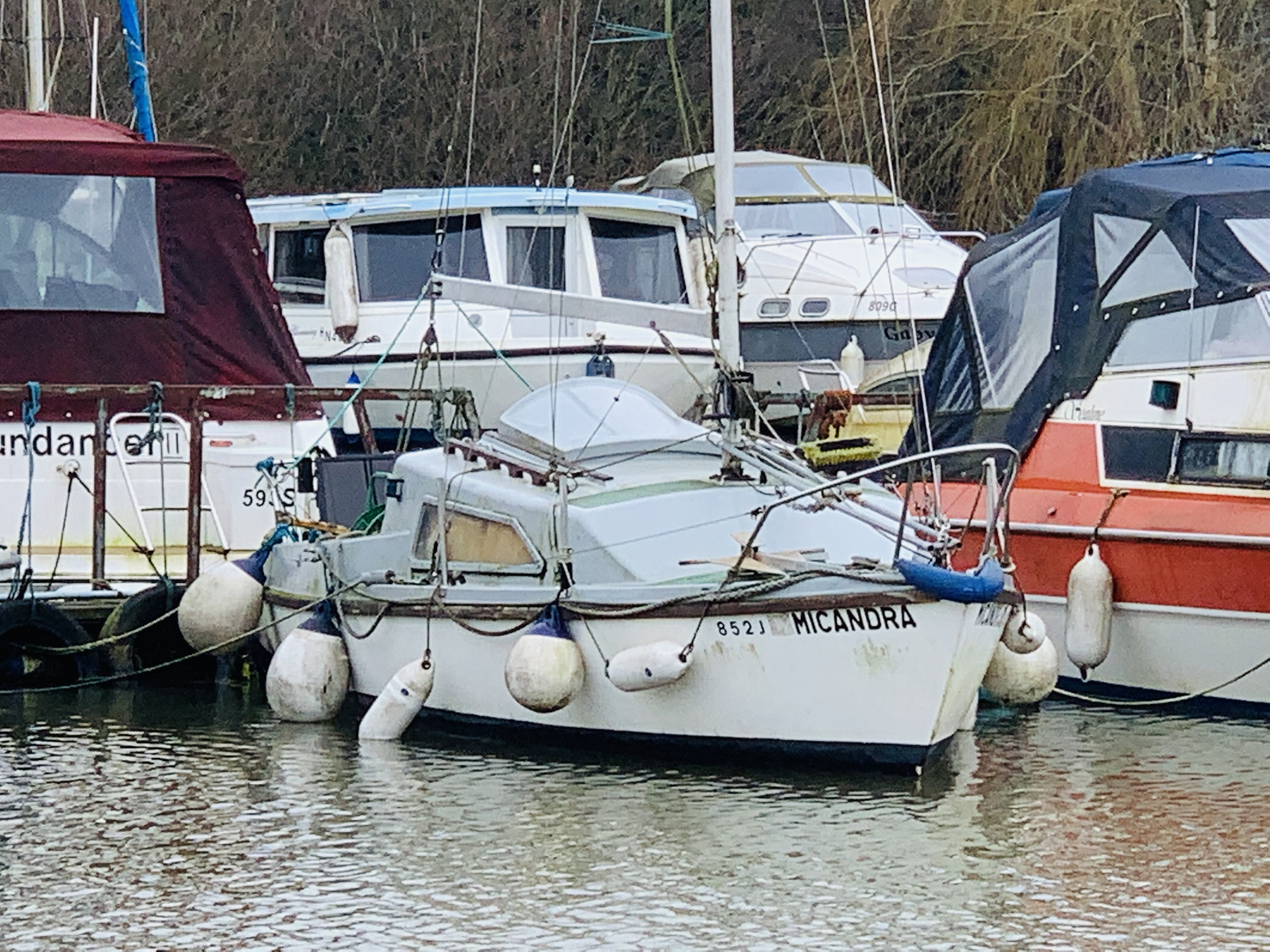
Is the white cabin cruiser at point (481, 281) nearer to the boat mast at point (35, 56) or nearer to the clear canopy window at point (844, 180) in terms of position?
the boat mast at point (35, 56)

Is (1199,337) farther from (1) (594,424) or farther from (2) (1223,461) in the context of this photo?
(1) (594,424)

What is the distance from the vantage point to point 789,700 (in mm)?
11305

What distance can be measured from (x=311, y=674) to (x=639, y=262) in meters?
8.59

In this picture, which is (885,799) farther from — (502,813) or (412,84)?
(412,84)

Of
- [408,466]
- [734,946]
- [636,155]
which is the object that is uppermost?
[636,155]

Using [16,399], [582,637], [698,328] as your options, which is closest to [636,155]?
[698,328]

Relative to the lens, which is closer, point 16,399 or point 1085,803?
point 1085,803

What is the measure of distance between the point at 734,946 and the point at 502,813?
8.16 feet

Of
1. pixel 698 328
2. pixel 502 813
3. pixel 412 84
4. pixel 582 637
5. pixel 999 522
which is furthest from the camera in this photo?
pixel 412 84

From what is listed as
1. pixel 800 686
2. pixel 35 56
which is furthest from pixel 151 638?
pixel 35 56

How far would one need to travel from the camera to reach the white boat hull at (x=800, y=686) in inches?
431

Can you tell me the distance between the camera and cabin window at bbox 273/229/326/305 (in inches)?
838

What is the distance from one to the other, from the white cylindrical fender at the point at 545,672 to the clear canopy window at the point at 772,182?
45.7ft

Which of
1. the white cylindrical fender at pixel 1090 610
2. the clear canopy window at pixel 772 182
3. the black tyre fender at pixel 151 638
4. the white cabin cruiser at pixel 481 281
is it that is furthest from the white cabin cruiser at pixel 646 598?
the clear canopy window at pixel 772 182
